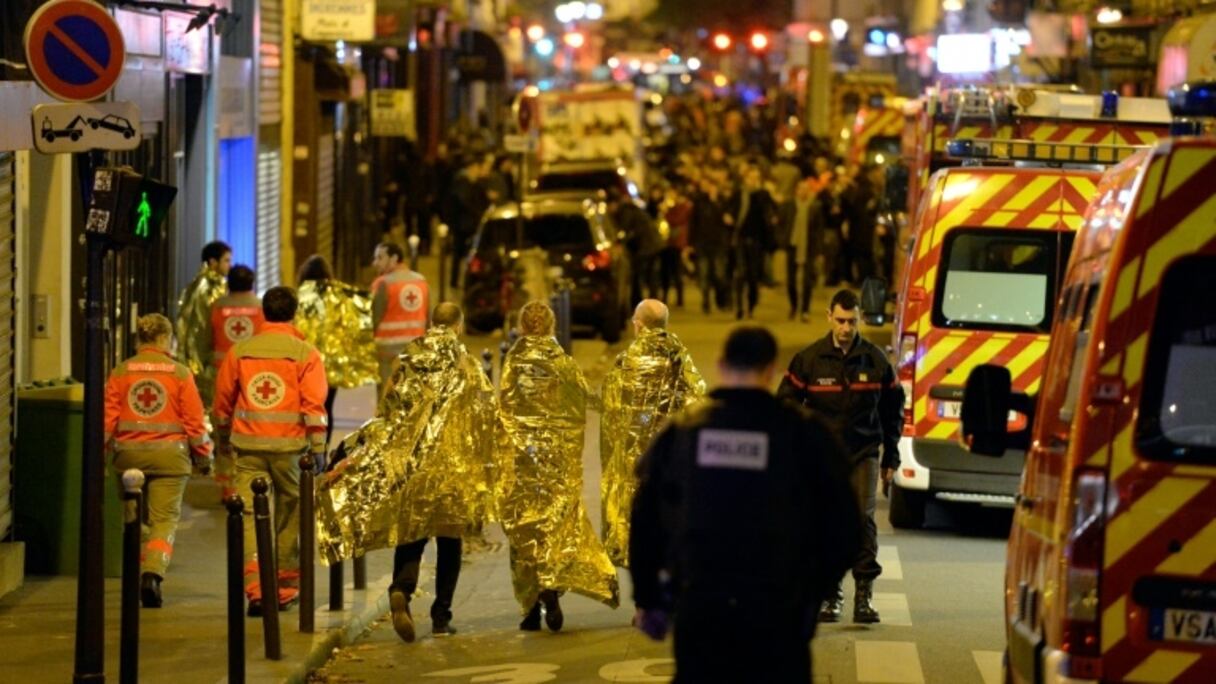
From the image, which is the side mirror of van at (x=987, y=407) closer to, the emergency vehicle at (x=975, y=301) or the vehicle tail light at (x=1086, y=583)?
the vehicle tail light at (x=1086, y=583)

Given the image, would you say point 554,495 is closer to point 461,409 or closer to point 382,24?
point 461,409

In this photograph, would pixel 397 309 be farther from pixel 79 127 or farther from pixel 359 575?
pixel 79 127

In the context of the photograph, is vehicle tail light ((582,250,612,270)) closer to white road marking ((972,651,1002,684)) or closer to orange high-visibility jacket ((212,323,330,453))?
orange high-visibility jacket ((212,323,330,453))

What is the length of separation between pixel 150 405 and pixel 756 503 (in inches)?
245

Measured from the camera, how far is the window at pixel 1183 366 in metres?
6.66

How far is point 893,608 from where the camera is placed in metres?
12.3

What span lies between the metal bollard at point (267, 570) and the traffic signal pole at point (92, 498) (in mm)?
1008

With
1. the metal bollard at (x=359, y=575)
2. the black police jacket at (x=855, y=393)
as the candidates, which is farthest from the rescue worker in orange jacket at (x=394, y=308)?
the black police jacket at (x=855, y=393)

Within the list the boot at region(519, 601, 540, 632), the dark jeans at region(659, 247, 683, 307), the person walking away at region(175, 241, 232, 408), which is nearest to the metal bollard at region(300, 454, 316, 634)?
the boot at region(519, 601, 540, 632)

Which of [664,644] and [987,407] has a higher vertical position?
[987,407]

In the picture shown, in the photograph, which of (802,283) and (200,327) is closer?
(200,327)

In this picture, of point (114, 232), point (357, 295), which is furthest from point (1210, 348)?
point (357, 295)

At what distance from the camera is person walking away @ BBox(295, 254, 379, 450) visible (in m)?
16.8

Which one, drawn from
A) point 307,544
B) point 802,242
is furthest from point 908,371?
point 802,242
